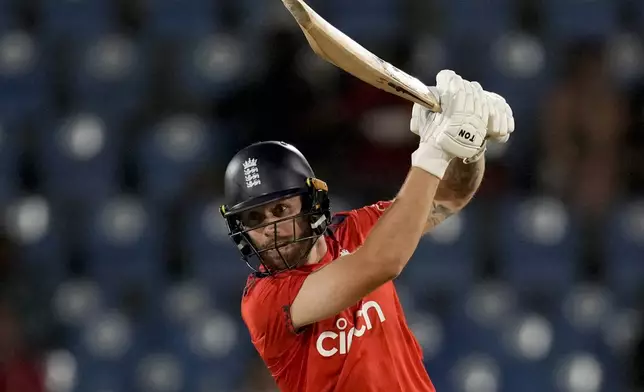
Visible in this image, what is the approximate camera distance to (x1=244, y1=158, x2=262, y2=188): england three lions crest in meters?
2.26

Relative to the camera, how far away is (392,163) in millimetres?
4039

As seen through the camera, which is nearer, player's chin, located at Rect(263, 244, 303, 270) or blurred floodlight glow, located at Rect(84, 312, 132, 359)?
player's chin, located at Rect(263, 244, 303, 270)

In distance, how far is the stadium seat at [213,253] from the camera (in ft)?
13.0

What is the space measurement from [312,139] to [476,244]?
0.80 meters

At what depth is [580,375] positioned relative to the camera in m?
3.94

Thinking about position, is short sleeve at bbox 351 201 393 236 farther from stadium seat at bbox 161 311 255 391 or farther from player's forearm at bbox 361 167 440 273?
stadium seat at bbox 161 311 255 391

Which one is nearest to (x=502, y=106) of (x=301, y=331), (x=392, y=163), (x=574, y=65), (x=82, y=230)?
(x=301, y=331)

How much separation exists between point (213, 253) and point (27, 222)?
32.0 inches

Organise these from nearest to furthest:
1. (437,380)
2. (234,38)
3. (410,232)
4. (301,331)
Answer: (410,232), (301,331), (437,380), (234,38)

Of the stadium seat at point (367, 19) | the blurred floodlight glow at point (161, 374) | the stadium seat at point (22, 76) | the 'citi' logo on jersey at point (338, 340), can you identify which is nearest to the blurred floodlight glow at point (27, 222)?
the stadium seat at point (22, 76)

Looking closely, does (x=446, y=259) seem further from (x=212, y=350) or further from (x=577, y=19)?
(x=577, y=19)

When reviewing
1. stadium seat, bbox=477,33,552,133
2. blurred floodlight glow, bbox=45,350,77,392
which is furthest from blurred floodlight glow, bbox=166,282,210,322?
stadium seat, bbox=477,33,552,133

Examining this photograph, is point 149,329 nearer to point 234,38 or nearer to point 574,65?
point 234,38

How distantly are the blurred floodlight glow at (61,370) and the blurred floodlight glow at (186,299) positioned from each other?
45 cm
